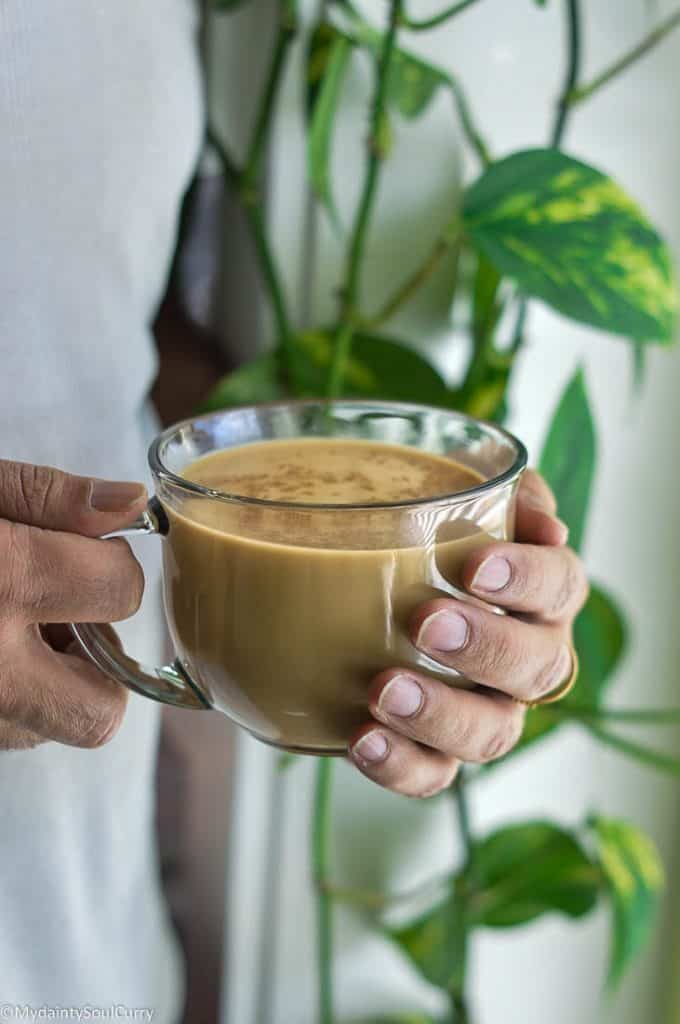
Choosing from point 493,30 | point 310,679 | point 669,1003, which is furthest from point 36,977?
point 669,1003

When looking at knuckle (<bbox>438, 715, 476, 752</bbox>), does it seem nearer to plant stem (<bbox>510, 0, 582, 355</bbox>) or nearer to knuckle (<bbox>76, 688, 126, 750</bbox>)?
knuckle (<bbox>76, 688, 126, 750</bbox>)

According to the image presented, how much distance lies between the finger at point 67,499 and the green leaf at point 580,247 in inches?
11.1

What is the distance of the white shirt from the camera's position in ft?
1.44

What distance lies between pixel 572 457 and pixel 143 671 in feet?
1.02

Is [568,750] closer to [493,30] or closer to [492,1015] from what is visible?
[492,1015]

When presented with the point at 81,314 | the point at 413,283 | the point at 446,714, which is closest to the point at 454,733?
the point at 446,714

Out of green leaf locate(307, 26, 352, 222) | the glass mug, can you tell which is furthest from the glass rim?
green leaf locate(307, 26, 352, 222)

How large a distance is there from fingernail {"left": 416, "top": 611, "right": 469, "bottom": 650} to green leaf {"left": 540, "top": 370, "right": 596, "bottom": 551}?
0.89 feet

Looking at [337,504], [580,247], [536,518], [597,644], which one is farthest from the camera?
[597,644]

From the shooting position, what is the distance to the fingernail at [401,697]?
1.19 feet

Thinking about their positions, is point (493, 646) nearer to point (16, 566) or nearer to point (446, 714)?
point (446, 714)

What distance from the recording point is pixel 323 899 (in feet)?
2.52

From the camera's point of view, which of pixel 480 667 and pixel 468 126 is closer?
pixel 480 667

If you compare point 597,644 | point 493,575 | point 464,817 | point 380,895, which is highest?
point 493,575
